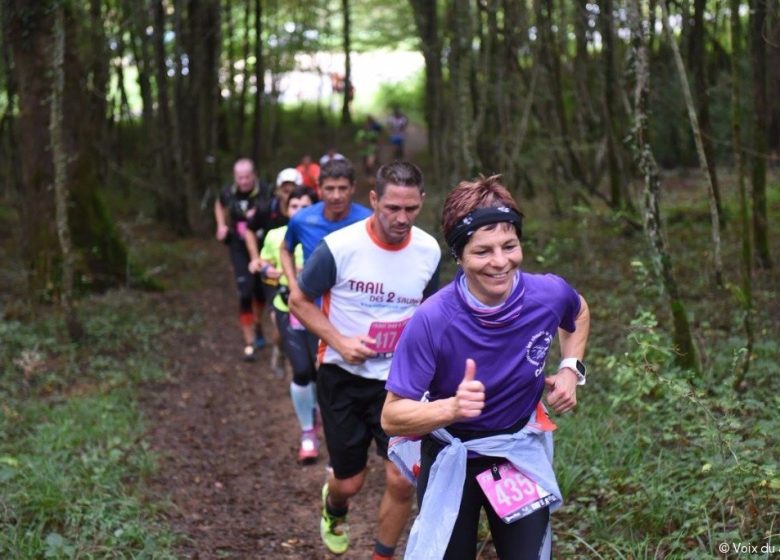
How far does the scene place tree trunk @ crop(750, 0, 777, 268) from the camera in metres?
8.22

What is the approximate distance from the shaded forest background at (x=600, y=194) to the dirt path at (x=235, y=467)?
1197 mm

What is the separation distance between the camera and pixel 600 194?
12281 mm

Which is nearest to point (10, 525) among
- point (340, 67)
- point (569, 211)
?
point (569, 211)

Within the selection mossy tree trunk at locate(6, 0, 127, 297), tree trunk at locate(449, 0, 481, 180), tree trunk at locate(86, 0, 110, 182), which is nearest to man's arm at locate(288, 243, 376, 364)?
mossy tree trunk at locate(6, 0, 127, 297)

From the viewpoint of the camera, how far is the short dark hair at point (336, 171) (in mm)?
6180

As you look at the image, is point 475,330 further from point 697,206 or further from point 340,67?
point 340,67

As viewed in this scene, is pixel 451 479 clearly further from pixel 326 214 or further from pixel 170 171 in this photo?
pixel 170 171

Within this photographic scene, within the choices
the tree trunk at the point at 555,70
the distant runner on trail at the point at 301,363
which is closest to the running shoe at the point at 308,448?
the distant runner on trail at the point at 301,363

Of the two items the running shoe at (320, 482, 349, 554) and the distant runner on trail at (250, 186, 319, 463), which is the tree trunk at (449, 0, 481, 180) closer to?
the distant runner on trail at (250, 186, 319, 463)

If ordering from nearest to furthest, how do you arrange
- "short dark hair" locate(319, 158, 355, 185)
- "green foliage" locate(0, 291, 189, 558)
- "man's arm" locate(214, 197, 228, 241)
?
"green foliage" locate(0, 291, 189, 558), "short dark hair" locate(319, 158, 355, 185), "man's arm" locate(214, 197, 228, 241)

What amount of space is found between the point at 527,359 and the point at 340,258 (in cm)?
174

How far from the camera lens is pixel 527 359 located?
370cm

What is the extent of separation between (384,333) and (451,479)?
164cm

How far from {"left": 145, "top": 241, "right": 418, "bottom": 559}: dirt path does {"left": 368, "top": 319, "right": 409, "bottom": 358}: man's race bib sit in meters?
1.60
